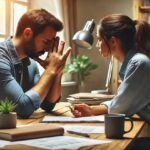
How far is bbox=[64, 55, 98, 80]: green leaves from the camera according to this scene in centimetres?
383

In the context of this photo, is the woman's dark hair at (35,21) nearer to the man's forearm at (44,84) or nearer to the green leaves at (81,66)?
the man's forearm at (44,84)

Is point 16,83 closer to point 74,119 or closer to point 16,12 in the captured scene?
point 74,119

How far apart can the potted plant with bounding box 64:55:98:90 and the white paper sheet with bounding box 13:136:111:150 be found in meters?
2.44

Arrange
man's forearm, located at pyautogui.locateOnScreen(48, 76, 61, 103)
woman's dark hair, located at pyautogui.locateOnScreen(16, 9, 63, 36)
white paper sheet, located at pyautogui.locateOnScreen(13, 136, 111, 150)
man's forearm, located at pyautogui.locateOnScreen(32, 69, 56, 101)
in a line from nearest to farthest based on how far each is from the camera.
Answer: white paper sheet, located at pyautogui.locateOnScreen(13, 136, 111, 150) < man's forearm, located at pyautogui.locateOnScreen(32, 69, 56, 101) < woman's dark hair, located at pyautogui.locateOnScreen(16, 9, 63, 36) < man's forearm, located at pyautogui.locateOnScreen(48, 76, 61, 103)

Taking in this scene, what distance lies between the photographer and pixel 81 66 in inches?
152

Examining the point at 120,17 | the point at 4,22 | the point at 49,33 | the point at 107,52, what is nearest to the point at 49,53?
the point at 49,33

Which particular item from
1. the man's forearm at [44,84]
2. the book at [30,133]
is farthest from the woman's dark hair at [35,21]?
the book at [30,133]

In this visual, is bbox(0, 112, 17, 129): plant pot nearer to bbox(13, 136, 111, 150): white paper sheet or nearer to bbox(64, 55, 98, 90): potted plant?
bbox(13, 136, 111, 150): white paper sheet

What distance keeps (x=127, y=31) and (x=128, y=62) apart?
0.18 meters

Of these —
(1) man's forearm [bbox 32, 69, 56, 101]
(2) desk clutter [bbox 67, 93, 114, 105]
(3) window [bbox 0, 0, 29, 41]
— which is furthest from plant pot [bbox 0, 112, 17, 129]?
(3) window [bbox 0, 0, 29, 41]

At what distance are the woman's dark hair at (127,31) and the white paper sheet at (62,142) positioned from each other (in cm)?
79

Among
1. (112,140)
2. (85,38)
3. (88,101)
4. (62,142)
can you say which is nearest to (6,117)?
(62,142)

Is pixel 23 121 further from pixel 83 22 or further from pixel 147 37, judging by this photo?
pixel 83 22

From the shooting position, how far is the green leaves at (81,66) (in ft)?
12.6
